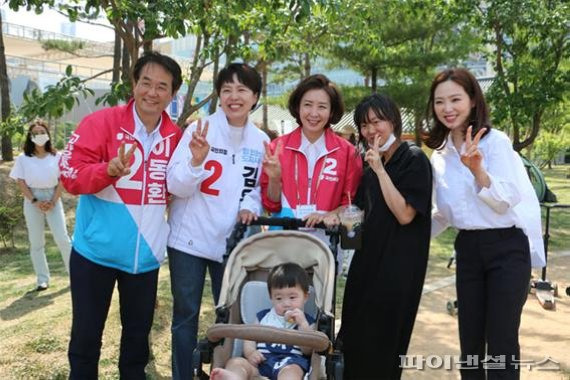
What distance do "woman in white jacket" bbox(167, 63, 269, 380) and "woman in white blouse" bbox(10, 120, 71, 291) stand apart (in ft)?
11.7

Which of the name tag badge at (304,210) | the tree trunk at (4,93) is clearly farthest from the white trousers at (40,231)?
the tree trunk at (4,93)

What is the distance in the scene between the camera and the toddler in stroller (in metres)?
2.29

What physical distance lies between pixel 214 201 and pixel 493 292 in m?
1.43

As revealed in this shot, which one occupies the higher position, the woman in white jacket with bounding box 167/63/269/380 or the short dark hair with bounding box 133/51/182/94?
the short dark hair with bounding box 133/51/182/94

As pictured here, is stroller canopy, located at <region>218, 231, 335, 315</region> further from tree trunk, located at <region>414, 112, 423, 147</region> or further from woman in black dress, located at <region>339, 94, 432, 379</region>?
tree trunk, located at <region>414, 112, 423, 147</region>

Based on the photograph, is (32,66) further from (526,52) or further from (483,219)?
(483,219)

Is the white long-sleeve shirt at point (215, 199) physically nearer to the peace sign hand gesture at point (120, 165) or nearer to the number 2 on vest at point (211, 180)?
the number 2 on vest at point (211, 180)

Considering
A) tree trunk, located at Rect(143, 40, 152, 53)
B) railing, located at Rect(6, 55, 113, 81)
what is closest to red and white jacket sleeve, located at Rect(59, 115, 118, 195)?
tree trunk, located at Rect(143, 40, 152, 53)

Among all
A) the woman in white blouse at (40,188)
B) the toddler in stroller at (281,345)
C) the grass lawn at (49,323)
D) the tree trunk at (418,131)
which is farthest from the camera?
the woman in white blouse at (40,188)

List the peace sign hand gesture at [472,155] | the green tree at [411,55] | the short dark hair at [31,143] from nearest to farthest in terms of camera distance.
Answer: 1. the peace sign hand gesture at [472,155]
2. the short dark hair at [31,143]
3. the green tree at [411,55]

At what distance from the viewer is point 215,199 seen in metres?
2.77

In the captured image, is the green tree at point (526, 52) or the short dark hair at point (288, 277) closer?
the short dark hair at point (288, 277)

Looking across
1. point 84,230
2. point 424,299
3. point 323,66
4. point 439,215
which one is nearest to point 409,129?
point 323,66

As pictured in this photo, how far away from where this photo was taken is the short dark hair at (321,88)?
281 cm
